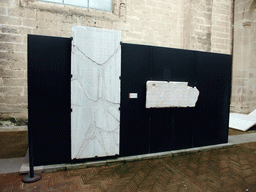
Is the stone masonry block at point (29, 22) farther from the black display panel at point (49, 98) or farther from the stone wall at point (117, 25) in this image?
the black display panel at point (49, 98)

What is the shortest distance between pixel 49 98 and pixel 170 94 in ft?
7.20

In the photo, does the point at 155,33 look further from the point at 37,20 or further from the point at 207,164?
the point at 207,164

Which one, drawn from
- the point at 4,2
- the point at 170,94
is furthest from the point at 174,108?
the point at 4,2

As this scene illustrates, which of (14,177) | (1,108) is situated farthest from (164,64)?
(1,108)

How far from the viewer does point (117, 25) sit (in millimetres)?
6684

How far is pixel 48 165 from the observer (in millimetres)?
2875

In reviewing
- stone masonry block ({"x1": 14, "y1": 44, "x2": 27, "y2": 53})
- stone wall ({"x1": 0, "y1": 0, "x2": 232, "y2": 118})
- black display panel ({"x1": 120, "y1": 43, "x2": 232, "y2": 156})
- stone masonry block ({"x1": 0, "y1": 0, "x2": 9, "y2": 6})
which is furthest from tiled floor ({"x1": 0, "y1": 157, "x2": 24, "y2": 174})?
stone masonry block ({"x1": 0, "y1": 0, "x2": 9, "y2": 6})

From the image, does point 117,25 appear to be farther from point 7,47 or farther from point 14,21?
point 7,47

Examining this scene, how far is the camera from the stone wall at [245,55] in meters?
8.45

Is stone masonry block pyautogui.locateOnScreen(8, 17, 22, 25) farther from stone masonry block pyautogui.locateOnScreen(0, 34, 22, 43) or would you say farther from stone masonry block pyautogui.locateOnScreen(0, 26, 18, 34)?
stone masonry block pyautogui.locateOnScreen(0, 34, 22, 43)

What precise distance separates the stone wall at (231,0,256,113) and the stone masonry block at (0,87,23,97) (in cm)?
928

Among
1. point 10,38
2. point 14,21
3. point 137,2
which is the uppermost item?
point 137,2

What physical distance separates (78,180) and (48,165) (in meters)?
0.64

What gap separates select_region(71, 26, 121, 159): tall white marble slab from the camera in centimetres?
287
